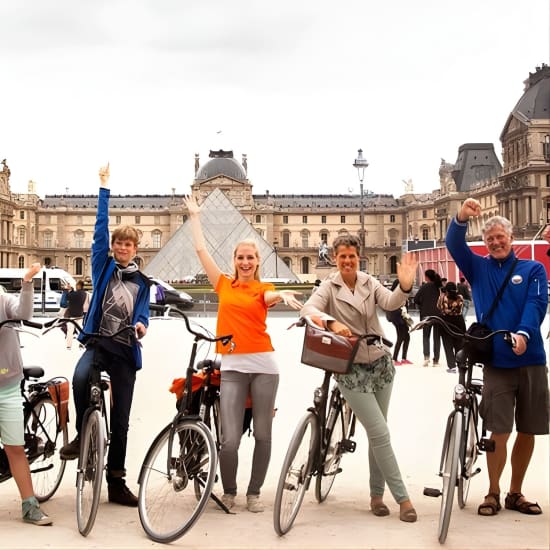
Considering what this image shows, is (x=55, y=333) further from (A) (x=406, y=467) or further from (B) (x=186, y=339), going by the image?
(A) (x=406, y=467)

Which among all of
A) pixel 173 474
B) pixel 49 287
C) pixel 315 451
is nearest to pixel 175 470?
pixel 173 474

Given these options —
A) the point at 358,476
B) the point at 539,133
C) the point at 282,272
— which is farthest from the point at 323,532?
the point at 539,133

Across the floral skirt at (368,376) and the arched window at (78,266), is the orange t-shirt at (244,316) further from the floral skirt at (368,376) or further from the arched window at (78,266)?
the arched window at (78,266)

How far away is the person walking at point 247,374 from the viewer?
12.2 ft

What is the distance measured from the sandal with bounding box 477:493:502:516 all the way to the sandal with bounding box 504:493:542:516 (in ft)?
0.22

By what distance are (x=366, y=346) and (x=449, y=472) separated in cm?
66

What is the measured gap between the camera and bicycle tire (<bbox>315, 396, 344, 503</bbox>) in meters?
3.75

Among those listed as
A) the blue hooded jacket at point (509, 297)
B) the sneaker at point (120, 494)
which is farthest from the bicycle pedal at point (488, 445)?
the sneaker at point (120, 494)

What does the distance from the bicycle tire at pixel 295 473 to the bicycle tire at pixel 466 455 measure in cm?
68

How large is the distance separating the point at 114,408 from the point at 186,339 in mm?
10661

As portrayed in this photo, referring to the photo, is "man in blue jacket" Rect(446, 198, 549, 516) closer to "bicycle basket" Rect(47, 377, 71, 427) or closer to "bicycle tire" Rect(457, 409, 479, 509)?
"bicycle tire" Rect(457, 409, 479, 509)

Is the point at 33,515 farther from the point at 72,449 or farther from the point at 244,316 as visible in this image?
the point at 244,316

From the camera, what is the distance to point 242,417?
3738 millimetres

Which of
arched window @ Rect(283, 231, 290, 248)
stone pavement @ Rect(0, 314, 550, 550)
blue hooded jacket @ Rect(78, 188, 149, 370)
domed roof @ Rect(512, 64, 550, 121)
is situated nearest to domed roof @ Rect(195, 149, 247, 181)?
arched window @ Rect(283, 231, 290, 248)
